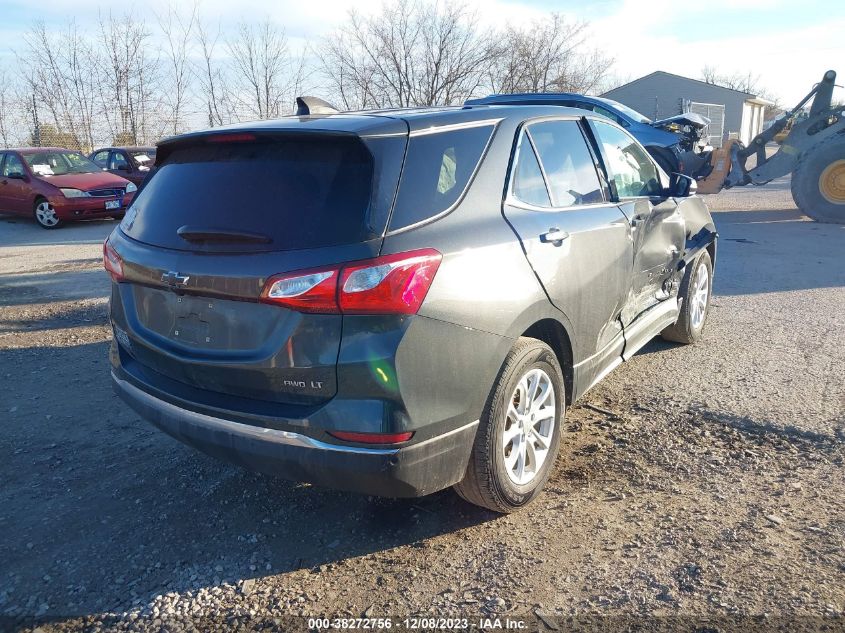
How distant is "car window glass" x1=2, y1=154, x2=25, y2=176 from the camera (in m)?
14.0

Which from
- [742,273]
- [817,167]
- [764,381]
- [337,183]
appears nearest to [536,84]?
[817,167]

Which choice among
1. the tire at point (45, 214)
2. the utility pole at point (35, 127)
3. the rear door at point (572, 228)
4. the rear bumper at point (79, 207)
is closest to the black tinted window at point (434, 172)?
the rear door at point (572, 228)

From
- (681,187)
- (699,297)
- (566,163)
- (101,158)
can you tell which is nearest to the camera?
(566,163)

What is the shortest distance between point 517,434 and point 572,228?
1078 millimetres

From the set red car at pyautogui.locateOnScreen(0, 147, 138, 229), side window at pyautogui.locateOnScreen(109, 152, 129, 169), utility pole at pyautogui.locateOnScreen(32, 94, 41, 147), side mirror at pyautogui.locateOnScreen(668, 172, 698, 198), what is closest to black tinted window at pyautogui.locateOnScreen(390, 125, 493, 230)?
side mirror at pyautogui.locateOnScreen(668, 172, 698, 198)

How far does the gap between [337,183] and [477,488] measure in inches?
55.0

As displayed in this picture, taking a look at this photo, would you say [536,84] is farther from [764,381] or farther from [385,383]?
[385,383]

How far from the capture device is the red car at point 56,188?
43.8 ft

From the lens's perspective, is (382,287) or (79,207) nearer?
(382,287)

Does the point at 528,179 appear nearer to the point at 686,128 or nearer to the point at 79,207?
the point at 686,128

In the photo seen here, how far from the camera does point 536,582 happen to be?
2.60 meters

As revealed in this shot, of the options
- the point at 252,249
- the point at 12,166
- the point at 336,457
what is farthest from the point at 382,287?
the point at 12,166

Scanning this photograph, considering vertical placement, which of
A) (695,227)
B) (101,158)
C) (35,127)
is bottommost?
(695,227)

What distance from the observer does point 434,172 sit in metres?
2.67
